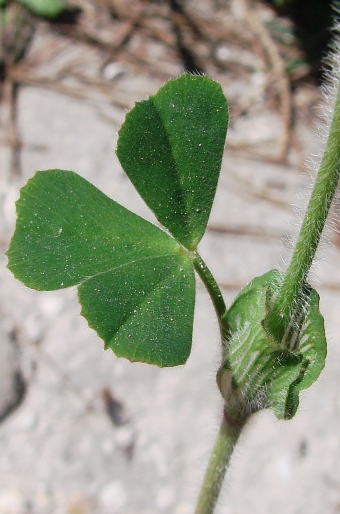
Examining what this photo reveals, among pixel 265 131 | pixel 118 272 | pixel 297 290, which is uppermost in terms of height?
pixel 297 290

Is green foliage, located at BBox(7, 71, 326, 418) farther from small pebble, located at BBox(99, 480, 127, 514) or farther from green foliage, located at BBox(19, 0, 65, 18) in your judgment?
green foliage, located at BBox(19, 0, 65, 18)

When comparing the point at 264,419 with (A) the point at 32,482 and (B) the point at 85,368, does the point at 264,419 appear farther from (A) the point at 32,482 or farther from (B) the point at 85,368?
(A) the point at 32,482

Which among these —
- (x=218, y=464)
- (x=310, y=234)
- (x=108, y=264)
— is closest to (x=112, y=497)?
(x=218, y=464)

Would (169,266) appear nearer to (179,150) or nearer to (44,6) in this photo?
(179,150)

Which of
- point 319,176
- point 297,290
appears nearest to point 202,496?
point 297,290

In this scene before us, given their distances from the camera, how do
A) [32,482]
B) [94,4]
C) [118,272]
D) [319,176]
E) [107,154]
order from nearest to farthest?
1. [319,176]
2. [118,272]
3. [32,482]
4. [107,154]
5. [94,4]

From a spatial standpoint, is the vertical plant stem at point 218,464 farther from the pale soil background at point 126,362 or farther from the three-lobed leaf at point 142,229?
the pale soil background at point 126,362

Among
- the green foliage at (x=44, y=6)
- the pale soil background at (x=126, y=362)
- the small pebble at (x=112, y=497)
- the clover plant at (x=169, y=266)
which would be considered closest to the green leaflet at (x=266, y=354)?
the clover plant at (x=169, y=266)
